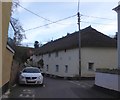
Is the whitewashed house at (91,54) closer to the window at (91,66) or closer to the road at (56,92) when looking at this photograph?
the window at (91,66)

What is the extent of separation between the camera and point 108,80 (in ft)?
63.6

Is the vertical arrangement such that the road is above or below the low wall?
below

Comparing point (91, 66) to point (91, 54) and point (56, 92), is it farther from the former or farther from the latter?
point (56, 92)

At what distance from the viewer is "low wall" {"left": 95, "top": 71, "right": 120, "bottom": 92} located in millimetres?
17703

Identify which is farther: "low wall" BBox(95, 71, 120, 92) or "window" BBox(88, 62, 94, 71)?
"window" BBox(88, 62, 94, 71)

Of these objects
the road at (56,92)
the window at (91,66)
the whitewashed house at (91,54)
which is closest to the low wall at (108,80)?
the road at (56,92)

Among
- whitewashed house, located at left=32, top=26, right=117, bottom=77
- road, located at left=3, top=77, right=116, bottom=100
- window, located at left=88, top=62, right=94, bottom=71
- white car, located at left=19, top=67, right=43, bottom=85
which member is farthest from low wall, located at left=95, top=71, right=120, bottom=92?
window, located at left=88, top=62, right=94, bottom=71

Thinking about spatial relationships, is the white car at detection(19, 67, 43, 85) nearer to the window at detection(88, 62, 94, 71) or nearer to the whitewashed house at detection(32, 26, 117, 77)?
the whitewashed house at detection(32, 26, 117, 77)

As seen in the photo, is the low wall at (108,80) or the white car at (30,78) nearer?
the low wall at (108,80)

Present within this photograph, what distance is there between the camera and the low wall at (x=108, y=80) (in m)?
17.7

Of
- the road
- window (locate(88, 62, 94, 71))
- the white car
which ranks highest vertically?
window (locate(88, 62, 94, 71))

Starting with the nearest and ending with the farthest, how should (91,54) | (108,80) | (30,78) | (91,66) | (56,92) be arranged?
1. (56,92)
2. (108,80)
3. (30,78)
4. (91,54)
5. (91,66)

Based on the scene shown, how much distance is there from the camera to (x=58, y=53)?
48906 mm

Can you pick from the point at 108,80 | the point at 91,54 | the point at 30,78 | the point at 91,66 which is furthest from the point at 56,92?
the point at 91,66
